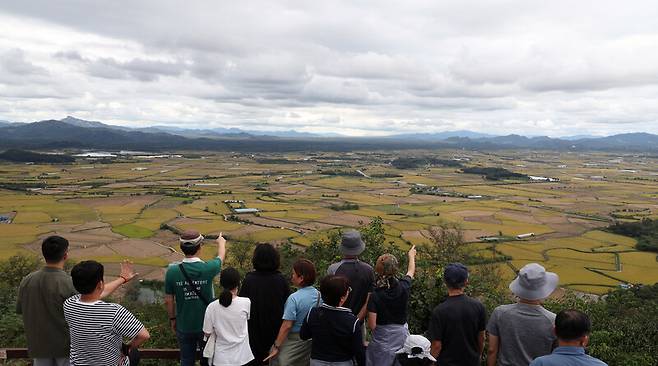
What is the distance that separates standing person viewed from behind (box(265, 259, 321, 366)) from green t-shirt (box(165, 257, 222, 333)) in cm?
89

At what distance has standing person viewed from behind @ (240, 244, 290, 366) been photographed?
16.2 feet

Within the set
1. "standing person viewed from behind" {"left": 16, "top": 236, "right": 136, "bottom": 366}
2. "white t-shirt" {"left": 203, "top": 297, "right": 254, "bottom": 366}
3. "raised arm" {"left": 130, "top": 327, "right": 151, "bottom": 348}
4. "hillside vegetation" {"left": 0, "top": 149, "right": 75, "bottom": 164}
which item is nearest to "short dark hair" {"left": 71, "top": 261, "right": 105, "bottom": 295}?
"standing person viewed from behind" {"left": 16, "top": 236, "right": 136, "bottom": 366}

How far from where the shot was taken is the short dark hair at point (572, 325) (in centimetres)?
336

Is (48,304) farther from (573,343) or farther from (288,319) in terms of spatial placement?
(573,343)

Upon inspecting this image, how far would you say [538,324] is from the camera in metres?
4.17

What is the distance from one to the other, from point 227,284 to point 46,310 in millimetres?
1774

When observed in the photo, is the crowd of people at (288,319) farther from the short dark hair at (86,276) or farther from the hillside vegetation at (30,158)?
the hillside vegetation at (30,158)

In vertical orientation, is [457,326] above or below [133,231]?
above

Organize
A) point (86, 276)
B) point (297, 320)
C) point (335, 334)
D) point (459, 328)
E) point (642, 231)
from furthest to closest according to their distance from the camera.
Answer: point (642, 231) → point (297, 320) → point (459, 328) → point (335, 334) → point (86, 276)

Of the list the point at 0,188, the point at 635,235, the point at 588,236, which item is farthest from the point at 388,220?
the point at 0,188

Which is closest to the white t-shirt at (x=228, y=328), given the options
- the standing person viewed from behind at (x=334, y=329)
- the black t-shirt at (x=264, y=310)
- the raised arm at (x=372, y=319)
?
the black t-shirt at (x=264, y=310)

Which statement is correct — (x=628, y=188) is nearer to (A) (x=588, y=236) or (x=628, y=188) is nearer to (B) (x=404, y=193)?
(B) (x=404, y=193)

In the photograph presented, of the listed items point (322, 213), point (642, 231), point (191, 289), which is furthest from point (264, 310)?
point (642, 231)

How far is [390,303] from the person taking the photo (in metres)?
4.87
